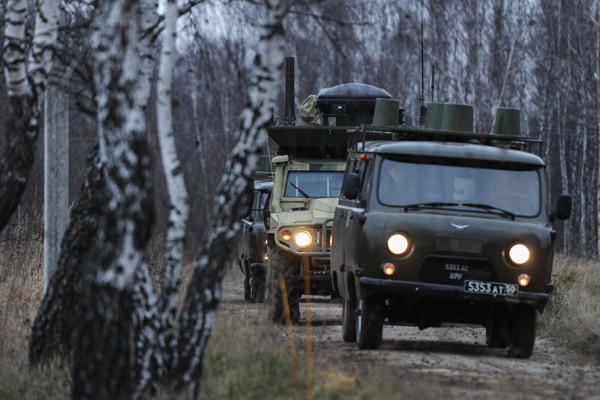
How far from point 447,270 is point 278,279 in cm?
458

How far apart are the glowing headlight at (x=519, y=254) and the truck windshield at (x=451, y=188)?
0.47m

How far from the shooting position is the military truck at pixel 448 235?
1323 centimetres

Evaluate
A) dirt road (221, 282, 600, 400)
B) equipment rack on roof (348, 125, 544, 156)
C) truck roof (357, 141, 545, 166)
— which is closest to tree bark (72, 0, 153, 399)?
dirt road (221, 282, 600, 400)

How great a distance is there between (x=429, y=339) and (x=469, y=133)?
2725 mm

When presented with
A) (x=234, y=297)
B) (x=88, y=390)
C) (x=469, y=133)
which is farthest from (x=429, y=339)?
(x=234, y=297)

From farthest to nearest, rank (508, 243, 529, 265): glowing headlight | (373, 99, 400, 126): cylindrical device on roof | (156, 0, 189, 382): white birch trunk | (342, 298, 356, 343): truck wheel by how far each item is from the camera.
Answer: (373, 99, 400, 126): cylindrical device on roof, (342, 298, 356, 343): truck wheel, (508, 243, 529, 265): glowing headlight, (156, 0, 189, 382): white birch trunk

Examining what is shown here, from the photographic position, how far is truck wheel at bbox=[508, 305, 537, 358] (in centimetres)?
1387

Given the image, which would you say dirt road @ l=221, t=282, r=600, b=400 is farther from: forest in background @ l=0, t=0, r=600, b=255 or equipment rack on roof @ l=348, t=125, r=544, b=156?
forest in background @ l=0, t=0, r=600, b=255

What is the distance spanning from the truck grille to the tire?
1.41 m

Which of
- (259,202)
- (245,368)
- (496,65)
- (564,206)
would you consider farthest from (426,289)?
(496,65)

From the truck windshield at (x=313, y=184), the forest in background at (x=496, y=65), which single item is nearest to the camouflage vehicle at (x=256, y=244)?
the truck windshield at (x=313, y=184)

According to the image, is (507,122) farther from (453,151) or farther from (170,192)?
(170,192)

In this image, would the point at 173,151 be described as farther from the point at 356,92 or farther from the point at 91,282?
the point at 356,92

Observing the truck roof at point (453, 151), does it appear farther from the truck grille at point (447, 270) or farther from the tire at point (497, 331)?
the tire at point (497, 331)
